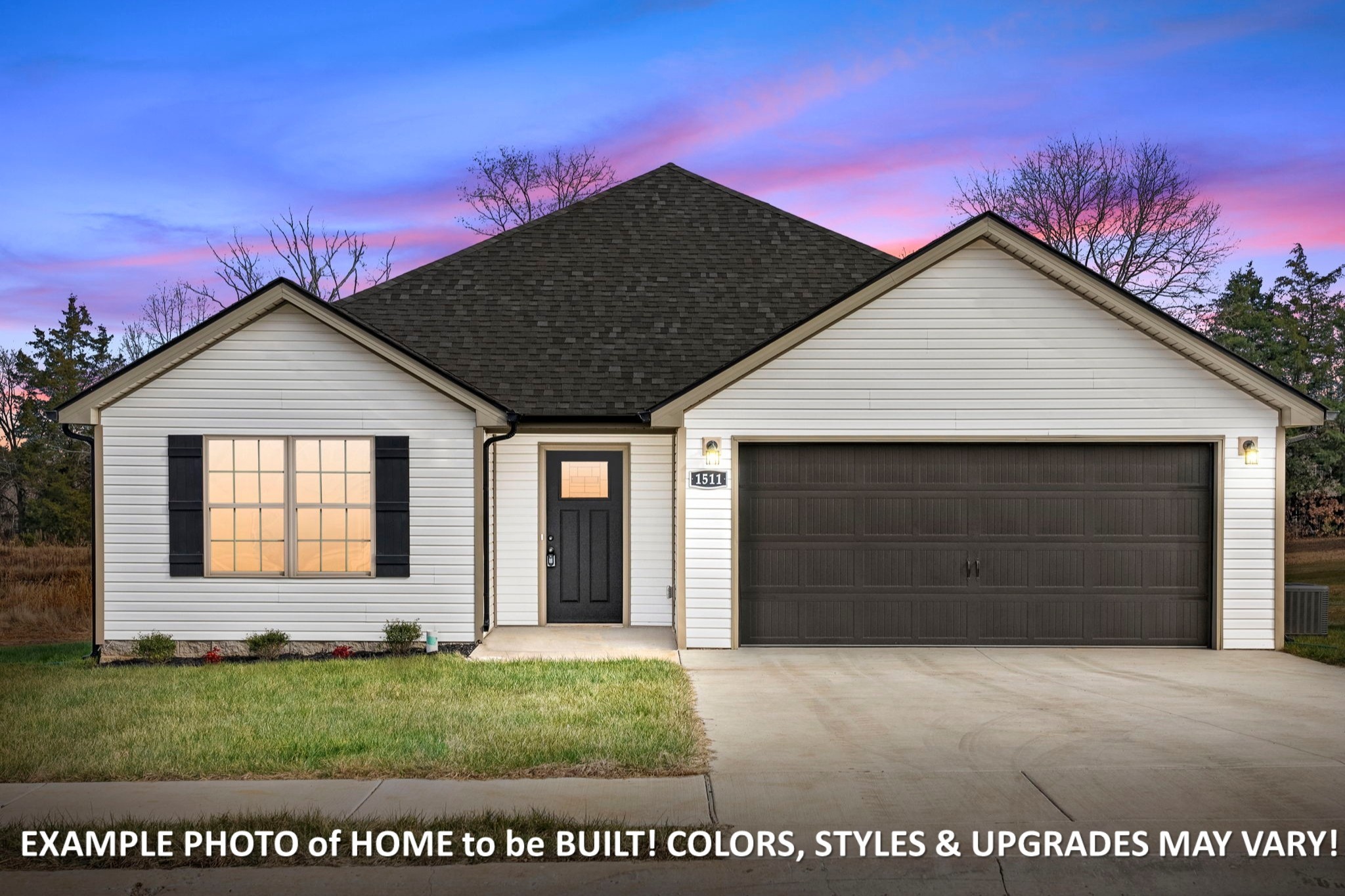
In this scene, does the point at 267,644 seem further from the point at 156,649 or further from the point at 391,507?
the point at 391,507

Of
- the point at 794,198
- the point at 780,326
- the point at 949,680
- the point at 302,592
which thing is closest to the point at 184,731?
the point at 302,592

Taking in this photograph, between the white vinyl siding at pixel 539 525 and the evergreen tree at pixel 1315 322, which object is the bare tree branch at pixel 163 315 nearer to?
the white vinyl siding at pixel 539 525

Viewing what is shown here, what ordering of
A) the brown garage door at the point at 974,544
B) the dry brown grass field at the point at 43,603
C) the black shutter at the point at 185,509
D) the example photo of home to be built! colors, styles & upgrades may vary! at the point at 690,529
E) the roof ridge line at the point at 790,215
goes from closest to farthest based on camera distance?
the example photo of home to be built! colors, styles & upgrades may vary! at the point at 690,529
the black shutter at the point at 185,509
the brown garage door at the point at 974,544
the roof ridge line at the point at 790,215
the dry brown grass field at the point at 43,603

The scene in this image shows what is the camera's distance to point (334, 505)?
444 inches

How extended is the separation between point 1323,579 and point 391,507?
20081 millimetres

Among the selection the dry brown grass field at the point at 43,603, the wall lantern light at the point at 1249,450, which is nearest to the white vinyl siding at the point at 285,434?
the dry brown grass field at the point at 43,603

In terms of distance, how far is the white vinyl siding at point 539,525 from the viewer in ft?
41.8

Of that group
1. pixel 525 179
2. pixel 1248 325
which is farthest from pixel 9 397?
pixel 1248 325

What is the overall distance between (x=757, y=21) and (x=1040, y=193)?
17.5 meters

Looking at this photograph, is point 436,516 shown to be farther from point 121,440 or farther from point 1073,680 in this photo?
point 1073,680

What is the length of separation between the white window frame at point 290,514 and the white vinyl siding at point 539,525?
187 cm

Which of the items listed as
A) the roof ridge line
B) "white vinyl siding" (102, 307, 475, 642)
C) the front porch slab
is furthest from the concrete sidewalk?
the roof ridge line

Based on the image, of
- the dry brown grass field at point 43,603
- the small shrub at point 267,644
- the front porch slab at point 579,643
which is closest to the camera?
Answer: the front porch slab at point 579,643

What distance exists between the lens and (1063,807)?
5637 millimetres
